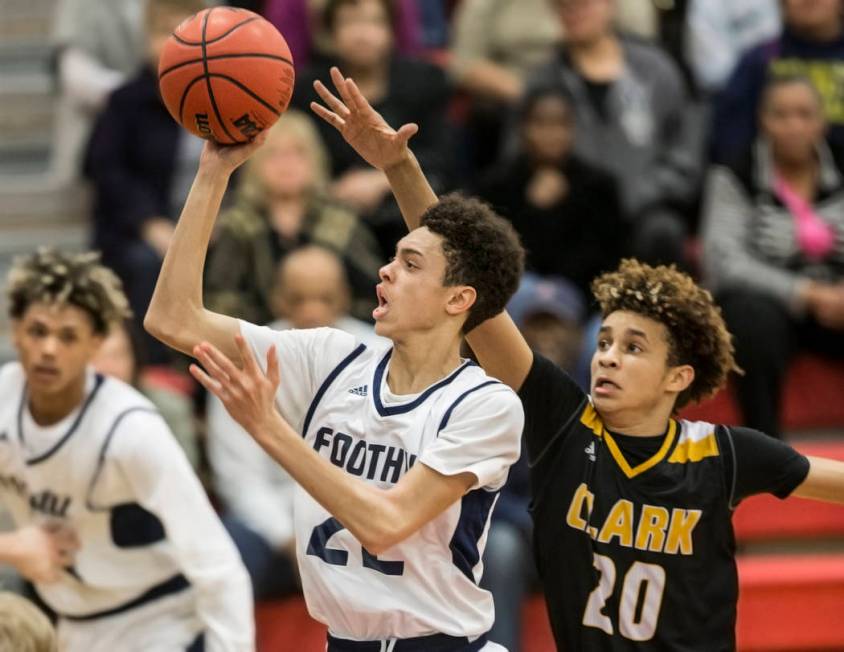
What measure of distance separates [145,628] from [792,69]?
4281mm

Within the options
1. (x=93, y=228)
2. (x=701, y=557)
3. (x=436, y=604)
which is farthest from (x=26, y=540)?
(x=93, y=228)

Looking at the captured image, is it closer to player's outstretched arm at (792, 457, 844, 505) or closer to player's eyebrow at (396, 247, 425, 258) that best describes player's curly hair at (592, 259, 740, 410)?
player's outstretched arm at (792, 457, 844, 505)

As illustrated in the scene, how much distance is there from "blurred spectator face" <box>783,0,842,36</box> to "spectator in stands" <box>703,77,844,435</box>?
1.89 ft

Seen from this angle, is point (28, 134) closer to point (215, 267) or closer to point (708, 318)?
point (215, 267)

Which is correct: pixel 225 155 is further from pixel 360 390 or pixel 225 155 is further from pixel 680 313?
pixel 680 313

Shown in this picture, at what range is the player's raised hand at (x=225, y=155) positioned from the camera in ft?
11.8

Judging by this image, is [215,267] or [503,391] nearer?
[503,391]

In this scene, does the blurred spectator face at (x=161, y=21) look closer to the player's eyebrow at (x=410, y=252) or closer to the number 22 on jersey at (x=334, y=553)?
the player's eyebrow at (x=410, y=252)

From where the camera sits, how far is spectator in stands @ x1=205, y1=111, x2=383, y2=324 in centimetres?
639

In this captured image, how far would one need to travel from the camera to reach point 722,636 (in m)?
3.87

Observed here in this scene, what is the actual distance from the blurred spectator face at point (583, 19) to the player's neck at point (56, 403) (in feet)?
11.4

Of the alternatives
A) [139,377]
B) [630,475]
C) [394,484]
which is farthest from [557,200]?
[394,484]

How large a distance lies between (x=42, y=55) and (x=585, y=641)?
18.2 ft

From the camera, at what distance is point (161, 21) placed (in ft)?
23.1
